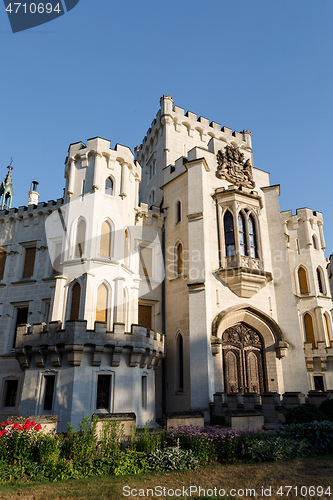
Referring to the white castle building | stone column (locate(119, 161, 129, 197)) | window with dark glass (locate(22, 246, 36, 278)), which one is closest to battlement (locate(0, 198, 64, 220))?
the white castle building

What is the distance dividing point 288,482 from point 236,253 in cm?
1308

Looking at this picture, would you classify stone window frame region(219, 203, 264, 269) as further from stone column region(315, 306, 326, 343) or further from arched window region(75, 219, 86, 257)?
stone column region(315, 306, 326, 343)

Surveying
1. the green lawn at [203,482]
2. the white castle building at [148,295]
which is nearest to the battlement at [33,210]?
the white castle building at [148,295]

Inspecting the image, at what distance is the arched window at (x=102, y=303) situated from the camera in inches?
725

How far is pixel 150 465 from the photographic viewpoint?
9.96m

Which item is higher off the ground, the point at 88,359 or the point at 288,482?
the point at 88,359

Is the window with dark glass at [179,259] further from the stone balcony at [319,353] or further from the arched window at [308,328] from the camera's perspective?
the arched window at [308,328]

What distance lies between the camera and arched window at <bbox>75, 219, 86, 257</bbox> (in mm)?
19453

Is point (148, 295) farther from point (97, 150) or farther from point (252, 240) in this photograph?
point (97, 150)

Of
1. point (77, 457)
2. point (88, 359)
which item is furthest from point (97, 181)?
point (77, 457)

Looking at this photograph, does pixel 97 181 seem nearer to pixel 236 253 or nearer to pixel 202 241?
pixel 202 241

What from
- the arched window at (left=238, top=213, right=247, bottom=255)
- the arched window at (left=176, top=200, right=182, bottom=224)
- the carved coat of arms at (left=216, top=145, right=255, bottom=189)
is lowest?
the arched window at (left=238, top=213, right=247, bottom=255)

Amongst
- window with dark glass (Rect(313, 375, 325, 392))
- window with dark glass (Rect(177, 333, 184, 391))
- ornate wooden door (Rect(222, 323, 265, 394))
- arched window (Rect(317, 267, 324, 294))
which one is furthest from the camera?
arched window (Rect(317, 267, 324, 294))

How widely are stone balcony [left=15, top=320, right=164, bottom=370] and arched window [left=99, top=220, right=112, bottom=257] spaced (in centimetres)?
481
